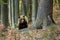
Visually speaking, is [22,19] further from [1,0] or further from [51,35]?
[51,35]

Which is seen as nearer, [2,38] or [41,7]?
[2,38]

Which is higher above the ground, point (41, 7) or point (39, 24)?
point (41, 7)

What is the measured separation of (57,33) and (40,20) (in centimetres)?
256

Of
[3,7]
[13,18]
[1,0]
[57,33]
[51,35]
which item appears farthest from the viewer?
[13,18]

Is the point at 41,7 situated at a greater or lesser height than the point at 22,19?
greater

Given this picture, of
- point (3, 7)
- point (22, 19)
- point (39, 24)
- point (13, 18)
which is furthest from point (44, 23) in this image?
point (13, 18)

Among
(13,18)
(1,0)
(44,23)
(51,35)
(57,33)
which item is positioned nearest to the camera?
(51,35)

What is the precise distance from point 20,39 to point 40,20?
3138mm

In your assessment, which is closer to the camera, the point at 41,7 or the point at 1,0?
the point at 1,0

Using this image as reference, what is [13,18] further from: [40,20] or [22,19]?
[40,20]

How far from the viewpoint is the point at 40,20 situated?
10.3 metres

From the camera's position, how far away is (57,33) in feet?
25.7

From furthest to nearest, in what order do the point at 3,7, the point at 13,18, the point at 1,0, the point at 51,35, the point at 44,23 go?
the point at 13,18, the point at 3,7, the point at 44,23, the point at 1,0, the point at 51,35

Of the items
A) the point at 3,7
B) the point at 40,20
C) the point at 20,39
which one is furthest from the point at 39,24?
the point at 20,39
